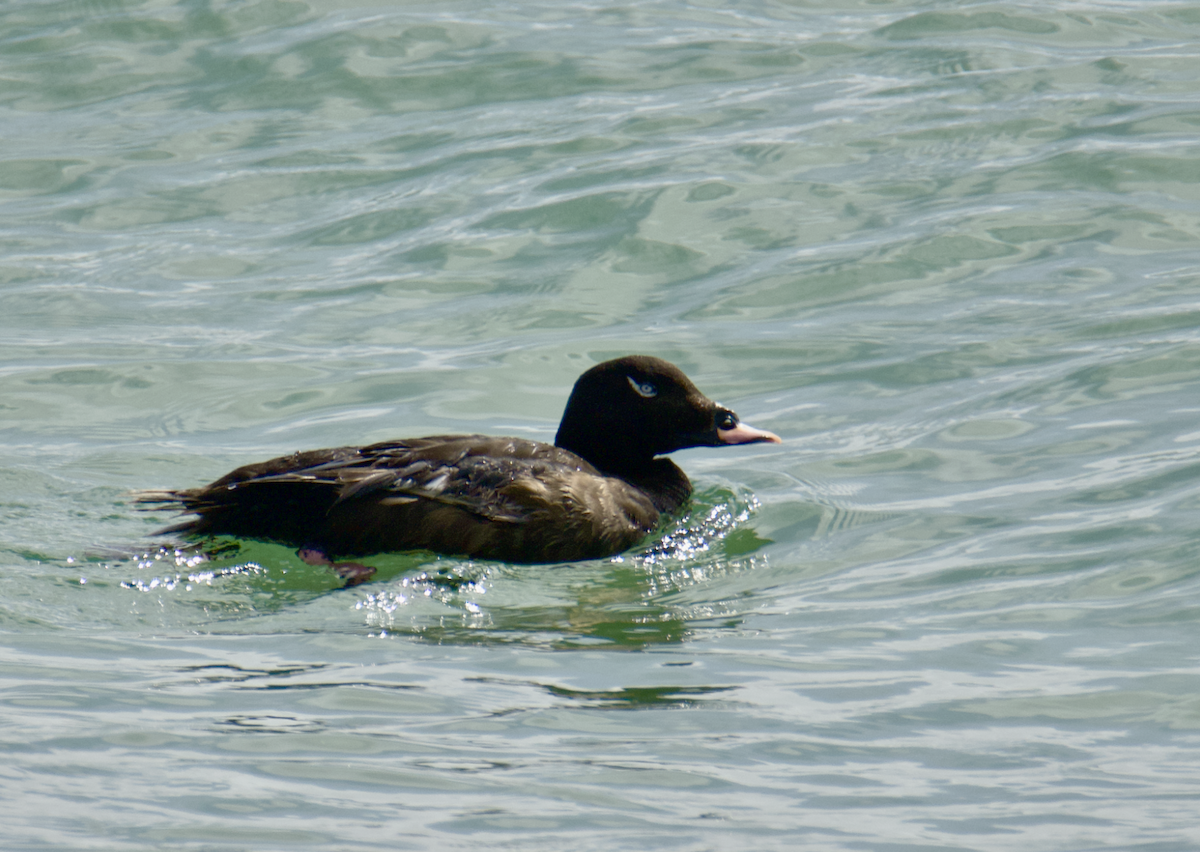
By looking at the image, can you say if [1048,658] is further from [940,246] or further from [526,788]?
[940,246]

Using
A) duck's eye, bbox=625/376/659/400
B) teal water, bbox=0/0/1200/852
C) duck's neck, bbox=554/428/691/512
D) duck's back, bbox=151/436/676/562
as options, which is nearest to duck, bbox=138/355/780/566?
duck's back, bbox=151/436/676/562

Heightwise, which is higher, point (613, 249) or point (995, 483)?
point (613, 249)

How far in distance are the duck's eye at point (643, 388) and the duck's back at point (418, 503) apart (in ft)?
2.73

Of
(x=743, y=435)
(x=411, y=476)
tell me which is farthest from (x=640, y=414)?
(x=411, y=476)

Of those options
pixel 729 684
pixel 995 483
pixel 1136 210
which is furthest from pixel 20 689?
pixel 1136 210

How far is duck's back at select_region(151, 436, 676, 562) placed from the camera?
22.3 ft

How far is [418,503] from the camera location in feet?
22.4

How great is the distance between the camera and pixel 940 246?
1069cm

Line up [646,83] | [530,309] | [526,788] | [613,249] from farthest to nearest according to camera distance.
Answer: [646,83]
[613,249]
[530,309]
[526,788]

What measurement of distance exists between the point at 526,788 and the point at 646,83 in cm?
1000

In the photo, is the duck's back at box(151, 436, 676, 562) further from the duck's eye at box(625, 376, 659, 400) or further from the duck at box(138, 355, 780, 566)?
the duck's eye at box(625, 376, 659, 400)

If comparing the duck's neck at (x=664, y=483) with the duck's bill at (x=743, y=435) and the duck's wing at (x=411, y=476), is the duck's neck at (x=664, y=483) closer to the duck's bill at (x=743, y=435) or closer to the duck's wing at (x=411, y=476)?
the duck's bill at (x=743, y=435)

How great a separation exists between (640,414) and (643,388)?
0.43 ft

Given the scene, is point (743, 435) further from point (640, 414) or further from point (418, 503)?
point (418, 503)
